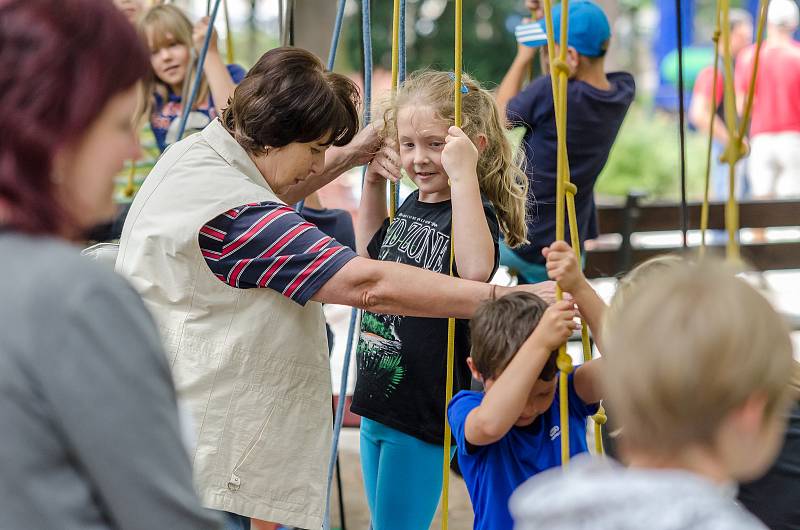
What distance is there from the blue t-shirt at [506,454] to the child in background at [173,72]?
222 cm

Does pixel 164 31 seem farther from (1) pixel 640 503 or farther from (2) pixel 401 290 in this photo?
(1) pixel 640 503

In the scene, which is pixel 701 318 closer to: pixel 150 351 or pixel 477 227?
pixel 150 351

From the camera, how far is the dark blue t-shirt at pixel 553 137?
3.46m

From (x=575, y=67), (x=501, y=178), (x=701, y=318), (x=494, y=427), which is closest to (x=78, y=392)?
(x=701, y=318)

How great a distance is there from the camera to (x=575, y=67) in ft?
11.6

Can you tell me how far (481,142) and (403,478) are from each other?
2.45ft

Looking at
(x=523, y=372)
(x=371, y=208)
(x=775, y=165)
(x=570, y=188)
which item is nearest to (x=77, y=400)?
(x=523, y=372)

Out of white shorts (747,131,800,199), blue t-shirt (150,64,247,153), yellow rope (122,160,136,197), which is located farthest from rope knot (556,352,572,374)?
white shorts (747,131,800,199)

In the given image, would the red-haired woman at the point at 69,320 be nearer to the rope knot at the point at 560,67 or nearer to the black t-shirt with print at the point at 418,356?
the rope knot at the point at 560,67

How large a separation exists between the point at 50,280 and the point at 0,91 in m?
0.19

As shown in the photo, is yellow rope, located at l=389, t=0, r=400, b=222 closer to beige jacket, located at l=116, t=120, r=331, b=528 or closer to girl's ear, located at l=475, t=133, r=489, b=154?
girl's ear, located at l=475, t=133, r=489, b=154

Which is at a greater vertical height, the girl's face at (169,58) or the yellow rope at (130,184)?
the girl's face at (169,58)

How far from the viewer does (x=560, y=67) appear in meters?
1.76

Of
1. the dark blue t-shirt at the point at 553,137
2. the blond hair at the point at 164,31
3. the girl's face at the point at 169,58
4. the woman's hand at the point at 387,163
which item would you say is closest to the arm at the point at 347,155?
the woman's hand at the point at 387,163
